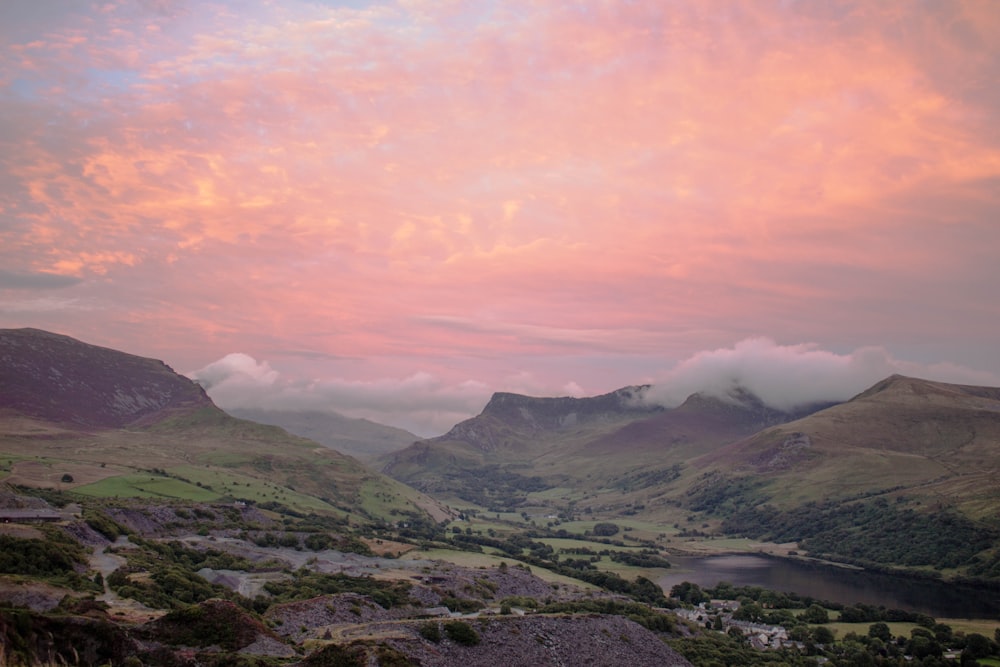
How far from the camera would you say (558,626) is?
93.2 meters

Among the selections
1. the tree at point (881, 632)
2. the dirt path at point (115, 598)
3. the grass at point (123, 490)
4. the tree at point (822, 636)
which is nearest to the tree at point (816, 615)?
the tree at point (881, 632)

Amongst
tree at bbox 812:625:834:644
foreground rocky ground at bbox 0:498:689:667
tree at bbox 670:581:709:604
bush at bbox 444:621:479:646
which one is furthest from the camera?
tree at bbox 670:581:709:604

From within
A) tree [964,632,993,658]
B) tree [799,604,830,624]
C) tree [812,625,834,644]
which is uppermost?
tree [964,632,993,658]

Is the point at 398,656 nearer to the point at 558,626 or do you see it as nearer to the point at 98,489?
the point at 558,626

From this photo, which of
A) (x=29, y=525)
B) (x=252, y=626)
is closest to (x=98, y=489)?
(x=29, y=525)

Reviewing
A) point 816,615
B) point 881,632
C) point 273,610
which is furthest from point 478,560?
point 273,610

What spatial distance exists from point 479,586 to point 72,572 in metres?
69.4

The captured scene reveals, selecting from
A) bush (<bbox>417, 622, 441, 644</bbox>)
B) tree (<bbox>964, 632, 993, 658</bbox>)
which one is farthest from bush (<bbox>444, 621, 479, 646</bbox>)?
tree (<bbox>964, 632, 993, 658</bbox>)

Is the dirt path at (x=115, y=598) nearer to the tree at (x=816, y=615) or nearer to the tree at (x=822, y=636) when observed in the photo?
the tree at (x=822, y=636)

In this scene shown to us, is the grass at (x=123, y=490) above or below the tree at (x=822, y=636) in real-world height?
above

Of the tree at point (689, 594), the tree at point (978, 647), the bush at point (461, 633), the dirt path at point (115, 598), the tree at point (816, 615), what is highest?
the dirt path at point (115, 598)

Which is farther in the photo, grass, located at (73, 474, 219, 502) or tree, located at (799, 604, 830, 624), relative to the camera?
grass, located at (73, 474, 219, 502)

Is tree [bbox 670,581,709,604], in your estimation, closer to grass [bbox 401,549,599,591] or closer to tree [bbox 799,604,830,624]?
grass [bbox 401,549,599,591]

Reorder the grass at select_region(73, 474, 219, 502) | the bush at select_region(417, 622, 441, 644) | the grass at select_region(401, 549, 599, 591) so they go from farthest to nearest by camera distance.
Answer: the grass at select_region(73, 474, 219, 502)
the grass at select_region(401, 549, 599, 591)
the bush at select_region(417, 622, 441, 644)
